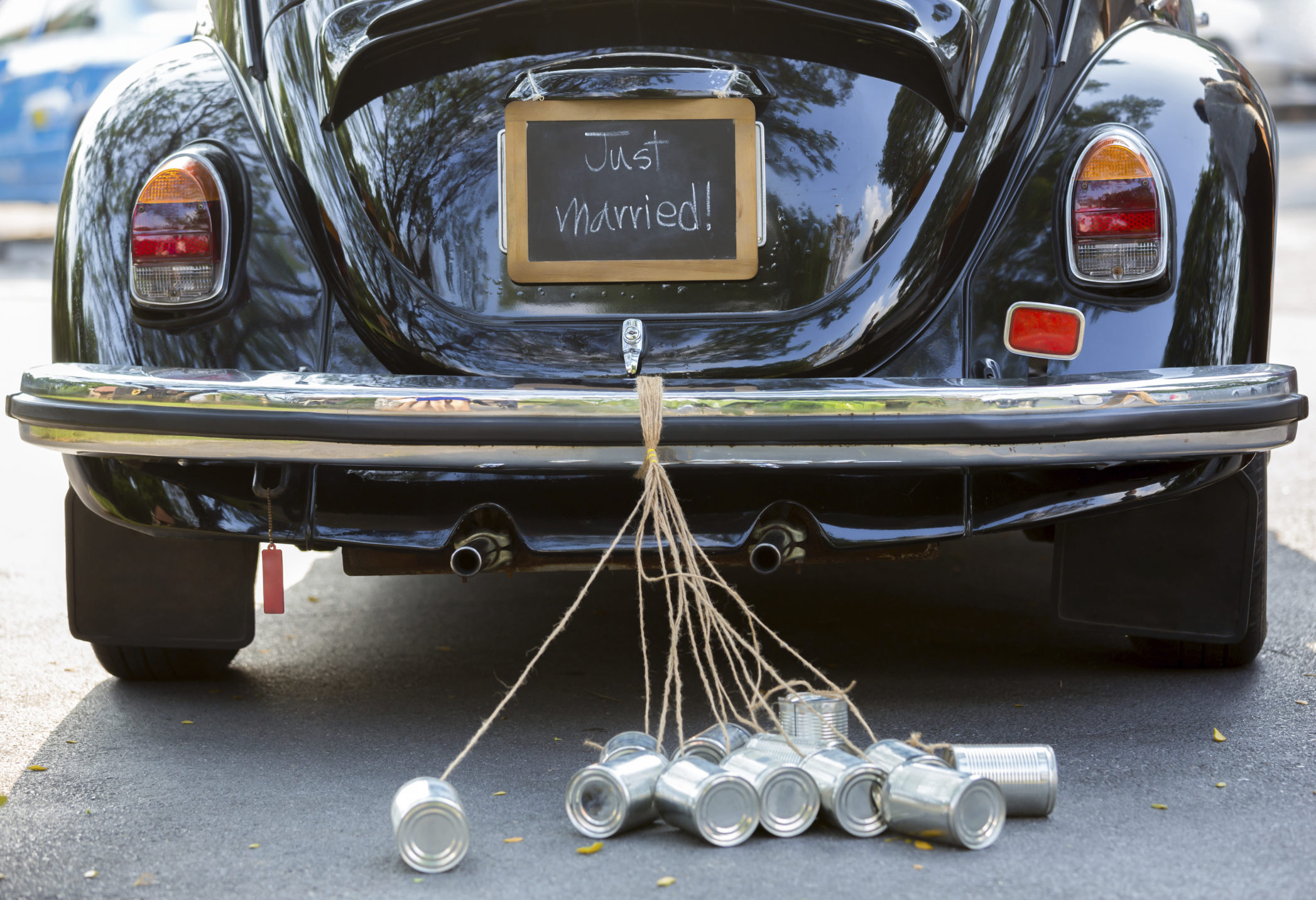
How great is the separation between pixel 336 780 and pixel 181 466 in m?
0.69

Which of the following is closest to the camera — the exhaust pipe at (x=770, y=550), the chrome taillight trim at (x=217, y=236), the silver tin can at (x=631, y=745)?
the silver tin can at (x=631, y=745)

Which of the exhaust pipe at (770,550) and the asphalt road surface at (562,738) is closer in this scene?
the asphalt road surface at (562,738)

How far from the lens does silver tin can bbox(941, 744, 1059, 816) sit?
2.43 metres

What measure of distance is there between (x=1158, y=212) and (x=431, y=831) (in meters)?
1.78

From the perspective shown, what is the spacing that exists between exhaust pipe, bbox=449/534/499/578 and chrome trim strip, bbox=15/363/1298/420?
1.07ft

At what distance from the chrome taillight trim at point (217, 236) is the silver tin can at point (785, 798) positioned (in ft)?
4.60

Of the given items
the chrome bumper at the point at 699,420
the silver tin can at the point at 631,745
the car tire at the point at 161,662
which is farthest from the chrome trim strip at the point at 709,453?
the car tire at the point at 161,662

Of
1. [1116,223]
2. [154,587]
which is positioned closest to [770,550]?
[1116,223]

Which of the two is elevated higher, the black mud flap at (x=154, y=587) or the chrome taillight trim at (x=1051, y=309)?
the chrome taillight trim at (x=1051, y=309)

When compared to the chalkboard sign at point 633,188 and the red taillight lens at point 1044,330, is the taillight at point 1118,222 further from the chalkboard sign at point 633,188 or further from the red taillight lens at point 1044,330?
the chalkboard sign at point 633,188

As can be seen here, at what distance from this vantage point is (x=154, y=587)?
317cm

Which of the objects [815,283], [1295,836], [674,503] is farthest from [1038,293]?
[1295,836]

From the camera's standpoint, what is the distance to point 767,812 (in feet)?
7.83

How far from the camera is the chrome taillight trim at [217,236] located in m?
2.85
